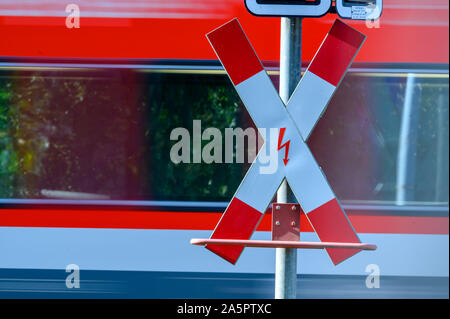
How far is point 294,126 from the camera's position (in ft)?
7.55

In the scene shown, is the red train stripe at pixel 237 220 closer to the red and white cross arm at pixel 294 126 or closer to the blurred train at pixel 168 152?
the red and white cross arm at pixel 294 126

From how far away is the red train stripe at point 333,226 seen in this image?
2.32 meters

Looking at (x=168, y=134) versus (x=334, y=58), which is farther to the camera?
(x=168, y=134)

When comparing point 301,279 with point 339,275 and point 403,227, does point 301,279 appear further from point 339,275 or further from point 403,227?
point 403,227

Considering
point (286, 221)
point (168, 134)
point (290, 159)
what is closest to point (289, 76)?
point (290, 159)

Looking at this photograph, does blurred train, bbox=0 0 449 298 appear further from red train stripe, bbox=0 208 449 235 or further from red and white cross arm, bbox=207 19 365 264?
red and white cross arm, bbox=207 19 365 264

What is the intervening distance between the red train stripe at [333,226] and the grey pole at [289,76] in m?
0.13

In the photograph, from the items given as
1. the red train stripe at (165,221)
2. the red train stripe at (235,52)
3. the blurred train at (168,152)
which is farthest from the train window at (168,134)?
the red train stripe at (235,52)

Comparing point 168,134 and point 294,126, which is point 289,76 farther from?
point 168,134

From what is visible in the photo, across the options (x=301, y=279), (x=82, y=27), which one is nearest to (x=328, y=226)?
(x=301, y=279)

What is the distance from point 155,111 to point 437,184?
1.80 metres

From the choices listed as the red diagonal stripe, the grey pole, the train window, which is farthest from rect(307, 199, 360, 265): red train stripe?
the train window

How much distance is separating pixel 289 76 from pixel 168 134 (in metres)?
1.68

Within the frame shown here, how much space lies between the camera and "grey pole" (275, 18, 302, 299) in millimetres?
2301
